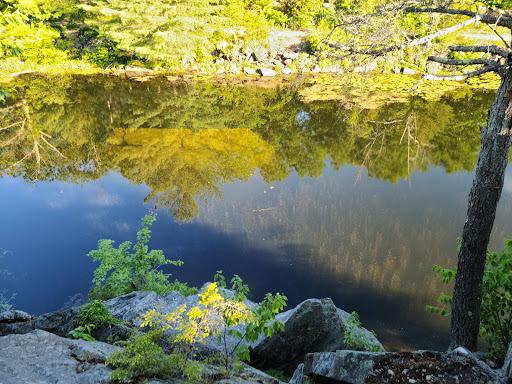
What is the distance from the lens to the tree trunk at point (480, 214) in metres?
3.87

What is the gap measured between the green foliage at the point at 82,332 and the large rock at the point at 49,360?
13.2 inches

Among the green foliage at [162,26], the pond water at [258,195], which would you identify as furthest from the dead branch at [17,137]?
the green foliage at [162,26]

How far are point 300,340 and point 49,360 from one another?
284 cm

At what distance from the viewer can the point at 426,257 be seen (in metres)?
7.26

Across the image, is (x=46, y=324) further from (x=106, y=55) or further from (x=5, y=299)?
(x=106, y=55)

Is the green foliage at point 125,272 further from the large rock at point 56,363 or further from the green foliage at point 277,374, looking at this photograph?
the large rock at point 56,363

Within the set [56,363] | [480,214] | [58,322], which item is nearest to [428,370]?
[480,214]

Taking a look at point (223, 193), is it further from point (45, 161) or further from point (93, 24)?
point (93, 24)

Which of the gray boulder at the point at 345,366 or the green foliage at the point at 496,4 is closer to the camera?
the gray boulder at the point at 345,366

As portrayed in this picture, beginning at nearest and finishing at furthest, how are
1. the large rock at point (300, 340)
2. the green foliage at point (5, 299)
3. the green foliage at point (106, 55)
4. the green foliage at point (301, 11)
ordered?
the large rock at point (300, 340)
the green foliage at point (5, 299)
the green foliage at point (106, 55)
the green foliage at point (301, 11)

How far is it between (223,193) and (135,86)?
11.9 metres

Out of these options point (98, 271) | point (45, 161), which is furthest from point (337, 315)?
point (45, 161)

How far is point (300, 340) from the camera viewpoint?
4.71 meters

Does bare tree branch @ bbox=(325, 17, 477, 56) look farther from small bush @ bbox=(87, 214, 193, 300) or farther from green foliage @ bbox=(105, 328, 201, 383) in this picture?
small bush @ bbox=(87, 214, 193, 300)
